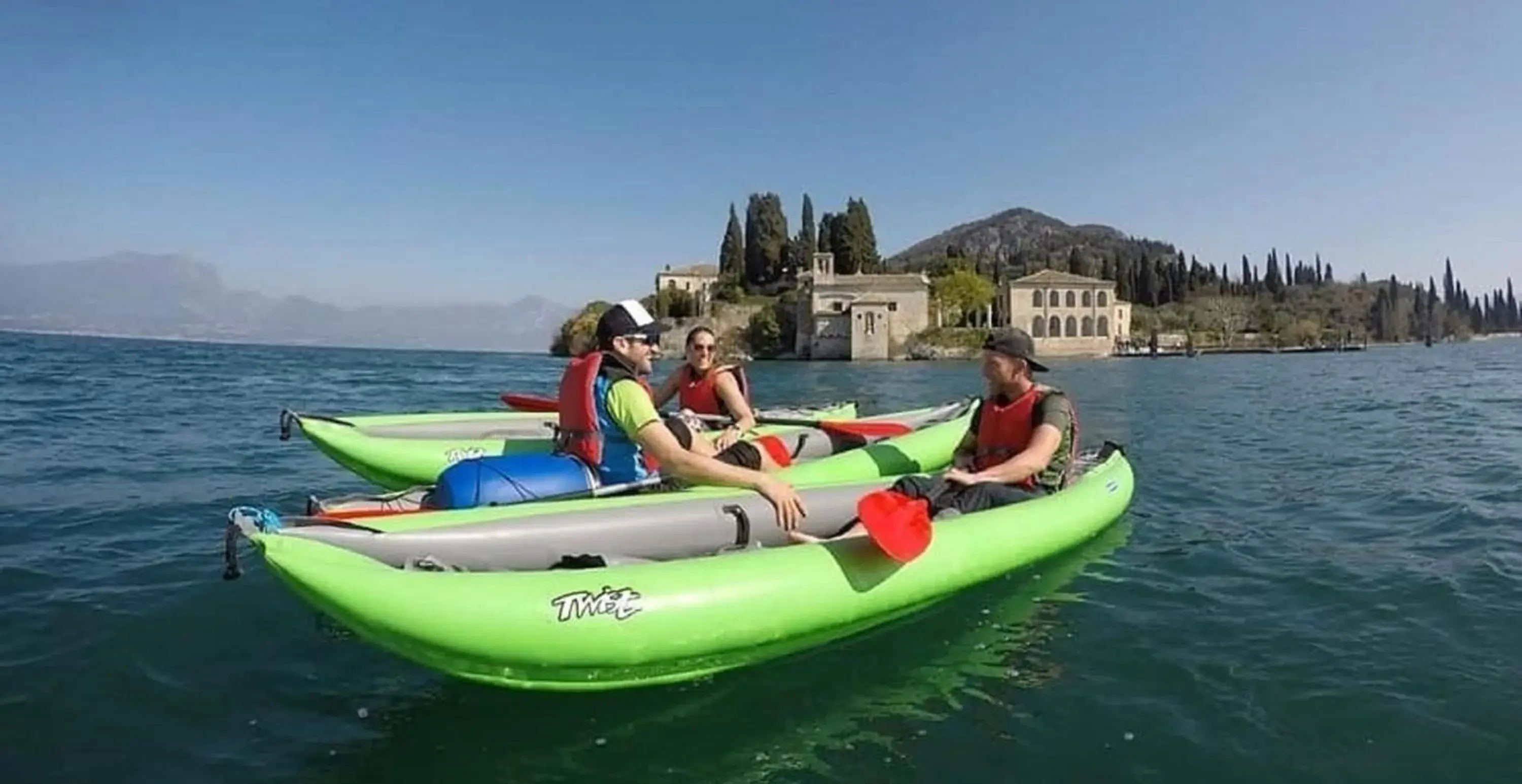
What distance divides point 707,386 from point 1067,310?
83176mm

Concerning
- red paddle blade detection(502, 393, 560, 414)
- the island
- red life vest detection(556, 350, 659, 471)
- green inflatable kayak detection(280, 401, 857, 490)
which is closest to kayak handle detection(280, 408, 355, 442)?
green inflatable kayak detection(280, 401, 857, 490)

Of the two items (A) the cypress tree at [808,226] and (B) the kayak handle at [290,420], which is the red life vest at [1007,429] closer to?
(B) the kayak handle at [290,420]

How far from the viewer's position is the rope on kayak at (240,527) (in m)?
4.25

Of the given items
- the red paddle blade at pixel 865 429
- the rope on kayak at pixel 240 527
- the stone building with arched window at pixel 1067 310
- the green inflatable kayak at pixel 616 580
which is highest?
the stone building with arched window at pixel 1067 310

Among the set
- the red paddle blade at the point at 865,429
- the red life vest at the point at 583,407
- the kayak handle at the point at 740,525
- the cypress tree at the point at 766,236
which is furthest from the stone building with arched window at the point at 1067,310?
the kayak handle at the point at 740,525

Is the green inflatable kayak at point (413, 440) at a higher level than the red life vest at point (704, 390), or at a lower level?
lower

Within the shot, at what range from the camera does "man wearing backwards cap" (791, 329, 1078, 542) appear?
271 inches

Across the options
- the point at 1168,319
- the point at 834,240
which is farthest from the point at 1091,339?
the point at 834,240

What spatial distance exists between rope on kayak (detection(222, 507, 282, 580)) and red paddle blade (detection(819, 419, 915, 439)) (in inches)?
249

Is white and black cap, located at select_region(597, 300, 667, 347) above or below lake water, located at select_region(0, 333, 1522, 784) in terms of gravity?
above

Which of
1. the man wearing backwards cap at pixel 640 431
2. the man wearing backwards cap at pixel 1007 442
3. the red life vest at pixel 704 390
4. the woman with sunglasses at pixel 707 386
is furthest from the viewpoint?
the red life vest at pixel 704 390

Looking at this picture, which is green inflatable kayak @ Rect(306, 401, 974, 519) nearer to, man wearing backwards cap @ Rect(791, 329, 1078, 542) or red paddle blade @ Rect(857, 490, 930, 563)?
red paddle blade @ Rect(857, 490, 930, 563)

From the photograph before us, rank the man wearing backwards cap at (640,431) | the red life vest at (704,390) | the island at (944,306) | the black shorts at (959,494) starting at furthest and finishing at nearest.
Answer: the island at (944,306)
the red life vest at (704,390)
the black shorts at (959,494)
the man wearing backwards cap at (640,431)

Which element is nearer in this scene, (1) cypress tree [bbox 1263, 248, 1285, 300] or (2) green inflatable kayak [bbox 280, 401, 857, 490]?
(2) green inflatable kayak [bbox 280, 401, 857, 490]
